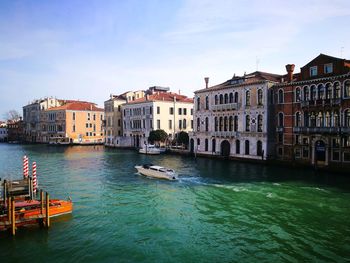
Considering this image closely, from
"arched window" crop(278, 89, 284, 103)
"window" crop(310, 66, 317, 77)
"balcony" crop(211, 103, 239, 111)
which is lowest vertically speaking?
"balcony" crop(211, 103, 239, 111)

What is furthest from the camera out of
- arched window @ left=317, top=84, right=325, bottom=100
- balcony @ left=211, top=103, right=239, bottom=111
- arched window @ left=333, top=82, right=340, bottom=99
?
balcony @ left=211, top=103, right=239, bottom=111

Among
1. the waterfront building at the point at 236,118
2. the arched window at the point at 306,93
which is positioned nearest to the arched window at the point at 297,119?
the arched window at the point at 306,93

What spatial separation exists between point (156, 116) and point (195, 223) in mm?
37804

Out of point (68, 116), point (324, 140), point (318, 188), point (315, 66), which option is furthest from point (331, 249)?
point (68, 116)

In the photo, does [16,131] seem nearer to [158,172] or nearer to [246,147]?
[246,147]

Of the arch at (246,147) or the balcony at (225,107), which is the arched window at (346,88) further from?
the balcony at (225,107)

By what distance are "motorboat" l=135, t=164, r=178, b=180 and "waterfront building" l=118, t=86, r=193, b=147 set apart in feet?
82.5

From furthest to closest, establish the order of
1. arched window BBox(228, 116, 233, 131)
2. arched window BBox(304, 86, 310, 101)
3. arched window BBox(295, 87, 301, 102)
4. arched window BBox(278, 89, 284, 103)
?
1. arched window BBox(228, 116, 233, 131)
2. arched window BBox(278, 89, 284, 103)
3. arched window BBox(295, 87, 301, 102)
4. arched window BBox(304, 86, 310, 101)

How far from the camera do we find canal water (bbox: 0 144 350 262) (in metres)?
11.6

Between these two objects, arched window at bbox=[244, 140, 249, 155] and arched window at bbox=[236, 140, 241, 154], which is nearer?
arched window at bbox=[244, 140, 249, 155]

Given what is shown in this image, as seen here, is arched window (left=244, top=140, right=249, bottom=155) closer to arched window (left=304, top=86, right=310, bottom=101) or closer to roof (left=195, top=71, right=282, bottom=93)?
roof (left=195, top=71, right=282, bottom=93)

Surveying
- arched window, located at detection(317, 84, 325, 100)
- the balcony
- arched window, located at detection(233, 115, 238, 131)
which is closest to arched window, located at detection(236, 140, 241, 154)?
arched window, located at detection(233, 115, 238, 131)

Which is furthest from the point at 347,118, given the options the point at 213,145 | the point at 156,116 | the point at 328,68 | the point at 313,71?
the point at 156,116

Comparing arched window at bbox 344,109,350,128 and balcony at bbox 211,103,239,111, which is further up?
balcony at bbox 211,103,239,111
